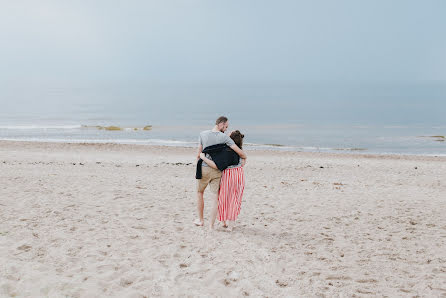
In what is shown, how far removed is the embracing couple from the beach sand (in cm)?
50

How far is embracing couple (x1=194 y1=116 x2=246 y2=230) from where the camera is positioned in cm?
684

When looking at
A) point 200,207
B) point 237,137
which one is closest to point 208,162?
point 237,137

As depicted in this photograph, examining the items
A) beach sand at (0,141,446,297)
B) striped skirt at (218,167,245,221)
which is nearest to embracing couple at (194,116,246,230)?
striped skirt at (218,167,245,221)

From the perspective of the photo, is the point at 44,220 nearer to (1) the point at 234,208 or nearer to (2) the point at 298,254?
(1) the point at 234,208

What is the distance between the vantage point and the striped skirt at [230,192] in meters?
7.18

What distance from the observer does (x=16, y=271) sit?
5.13 m

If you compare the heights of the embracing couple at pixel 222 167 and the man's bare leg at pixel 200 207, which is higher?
the embracing couple at pixel 222 167

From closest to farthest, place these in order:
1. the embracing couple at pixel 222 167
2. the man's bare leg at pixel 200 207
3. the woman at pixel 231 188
Result: 1. the embracing couple at pixel 222 167
2. the woman at pixel 231 188
3. the man's bare leg at pixel 200 207

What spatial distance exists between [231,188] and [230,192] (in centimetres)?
8

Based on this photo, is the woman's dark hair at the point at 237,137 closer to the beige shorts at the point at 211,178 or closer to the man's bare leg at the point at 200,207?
the beige shorts at the point at 211,178

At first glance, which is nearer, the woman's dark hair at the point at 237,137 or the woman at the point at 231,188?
the woman's dark hair at the point at 237,137

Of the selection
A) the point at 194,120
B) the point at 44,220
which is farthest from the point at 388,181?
the point at 194,120

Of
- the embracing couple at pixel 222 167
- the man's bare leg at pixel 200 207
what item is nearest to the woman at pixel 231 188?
the embracing couple at pixel 222 167

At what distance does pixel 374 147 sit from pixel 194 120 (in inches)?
1102
